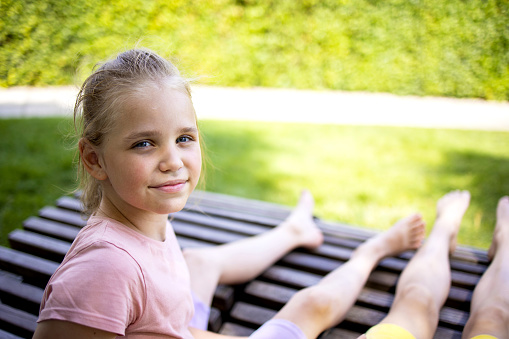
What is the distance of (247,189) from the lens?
390cm

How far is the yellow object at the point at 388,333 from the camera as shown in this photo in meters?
1.46

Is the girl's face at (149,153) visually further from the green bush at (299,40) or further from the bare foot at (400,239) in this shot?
the green bush at (299,40)

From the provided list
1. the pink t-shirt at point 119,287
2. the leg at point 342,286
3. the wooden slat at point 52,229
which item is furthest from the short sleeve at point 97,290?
the wooden slat at point 52,229

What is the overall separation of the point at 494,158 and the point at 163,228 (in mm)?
3888

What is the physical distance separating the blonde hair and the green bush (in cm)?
307

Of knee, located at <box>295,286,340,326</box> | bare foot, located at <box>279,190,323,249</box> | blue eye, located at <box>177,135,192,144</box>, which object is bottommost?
knee, located at <box>295,286,340,326</box>

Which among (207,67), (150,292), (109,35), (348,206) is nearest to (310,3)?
(207,67)

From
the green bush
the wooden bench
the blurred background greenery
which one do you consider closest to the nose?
the wooden bench

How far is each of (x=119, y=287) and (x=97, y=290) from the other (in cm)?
6

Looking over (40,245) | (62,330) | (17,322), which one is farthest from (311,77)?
(62,330)

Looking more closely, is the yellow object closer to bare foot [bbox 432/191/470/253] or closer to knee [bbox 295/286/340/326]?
knee [bbox 295/286/340/326]

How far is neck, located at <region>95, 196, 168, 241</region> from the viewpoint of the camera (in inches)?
51.2

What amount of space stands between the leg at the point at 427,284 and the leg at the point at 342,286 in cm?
11

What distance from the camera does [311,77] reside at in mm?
6543
